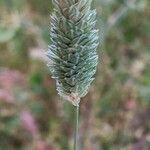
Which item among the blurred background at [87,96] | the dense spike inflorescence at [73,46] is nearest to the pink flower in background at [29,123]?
the blurred background at [87,96]

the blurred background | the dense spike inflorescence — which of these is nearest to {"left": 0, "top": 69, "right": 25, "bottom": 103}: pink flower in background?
the blurred background

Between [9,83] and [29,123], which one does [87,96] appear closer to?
[29,123]

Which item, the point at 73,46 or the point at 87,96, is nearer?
the point at 73,46

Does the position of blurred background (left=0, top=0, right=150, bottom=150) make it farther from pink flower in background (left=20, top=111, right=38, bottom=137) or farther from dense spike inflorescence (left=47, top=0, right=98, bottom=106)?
dense spike inflorescence (left=47, top=0, right=98, bottom=106)

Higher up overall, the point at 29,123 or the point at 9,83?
the point at 9,83

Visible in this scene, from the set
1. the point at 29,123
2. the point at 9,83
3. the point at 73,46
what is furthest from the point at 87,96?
the point at 73,46

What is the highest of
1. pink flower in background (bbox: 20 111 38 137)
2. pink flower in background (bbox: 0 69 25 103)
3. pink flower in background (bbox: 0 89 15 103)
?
pink flower in background (bbox: 0 69 25 103)

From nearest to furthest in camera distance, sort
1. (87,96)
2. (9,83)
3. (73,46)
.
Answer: (73,46), (87,96), (9,83)

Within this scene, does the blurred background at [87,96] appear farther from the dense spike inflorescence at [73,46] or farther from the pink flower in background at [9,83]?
the dense spike inflorescence at [73,46]

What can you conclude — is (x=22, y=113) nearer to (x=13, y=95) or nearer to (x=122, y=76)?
(x=13, y=95)
